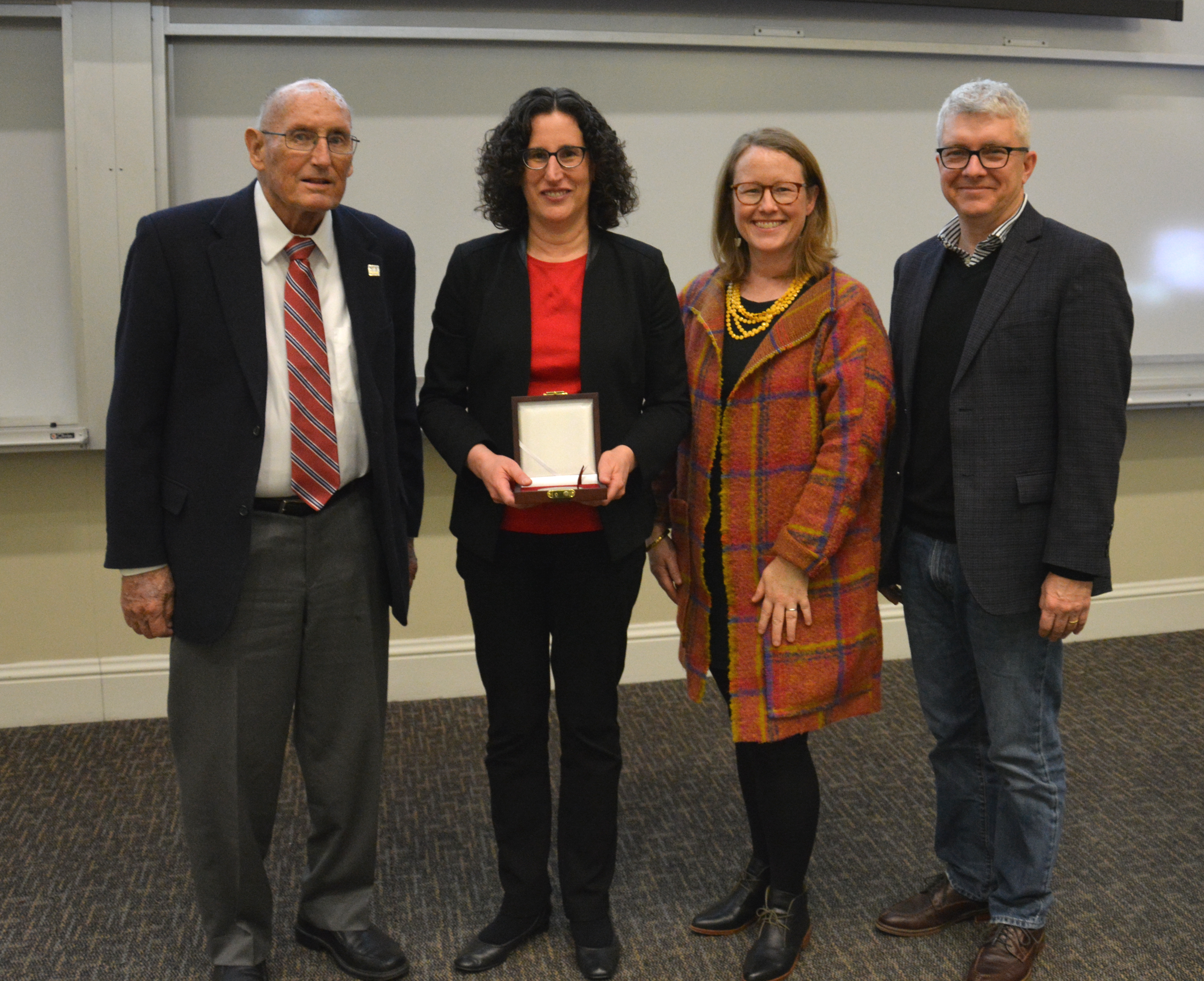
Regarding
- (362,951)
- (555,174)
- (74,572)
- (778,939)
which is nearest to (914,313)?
(555,174)

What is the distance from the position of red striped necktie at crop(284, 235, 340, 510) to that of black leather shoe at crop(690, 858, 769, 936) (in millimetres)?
1150

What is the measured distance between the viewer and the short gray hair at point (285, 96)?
1828mm

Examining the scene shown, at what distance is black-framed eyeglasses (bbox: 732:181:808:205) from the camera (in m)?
1.89

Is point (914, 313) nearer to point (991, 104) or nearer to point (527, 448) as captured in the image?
point (991, 104)

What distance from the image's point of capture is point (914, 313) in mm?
2057

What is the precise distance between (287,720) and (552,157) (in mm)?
1133

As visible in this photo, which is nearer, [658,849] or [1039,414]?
[1039,414]

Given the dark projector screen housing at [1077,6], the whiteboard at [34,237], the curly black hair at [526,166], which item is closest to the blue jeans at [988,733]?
the curly black hair at [526,166]

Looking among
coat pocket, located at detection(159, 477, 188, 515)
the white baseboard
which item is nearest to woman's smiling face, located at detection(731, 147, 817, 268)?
coat pocket, located at detection(159, 477, 188, 515)

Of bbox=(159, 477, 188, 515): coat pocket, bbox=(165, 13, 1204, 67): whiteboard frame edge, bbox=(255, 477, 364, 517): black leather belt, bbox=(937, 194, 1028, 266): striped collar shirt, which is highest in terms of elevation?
bbox=(165, 13, 1204, 67): whiteboard frame edge

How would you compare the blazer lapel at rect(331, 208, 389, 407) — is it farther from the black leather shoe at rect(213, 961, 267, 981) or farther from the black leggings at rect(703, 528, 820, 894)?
the black leather shoe at rect(213, 961, 267, 981)

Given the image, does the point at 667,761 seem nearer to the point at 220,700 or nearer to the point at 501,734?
the point at 501,734

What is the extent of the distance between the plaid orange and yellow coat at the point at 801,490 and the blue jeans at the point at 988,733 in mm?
130

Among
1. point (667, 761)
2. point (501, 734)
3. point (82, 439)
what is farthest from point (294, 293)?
point (667, 761)
